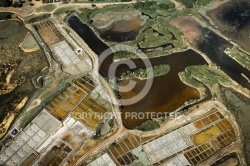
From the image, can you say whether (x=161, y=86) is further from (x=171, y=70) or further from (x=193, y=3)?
(x=193, y=3)

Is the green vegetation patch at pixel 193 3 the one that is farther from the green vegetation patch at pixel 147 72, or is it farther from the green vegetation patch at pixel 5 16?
the green vegetation patch at pixel 5 16

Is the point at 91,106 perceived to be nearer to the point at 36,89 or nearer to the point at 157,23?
the point at 36,89

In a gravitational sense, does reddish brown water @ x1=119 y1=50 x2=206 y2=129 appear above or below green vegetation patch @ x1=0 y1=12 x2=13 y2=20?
below

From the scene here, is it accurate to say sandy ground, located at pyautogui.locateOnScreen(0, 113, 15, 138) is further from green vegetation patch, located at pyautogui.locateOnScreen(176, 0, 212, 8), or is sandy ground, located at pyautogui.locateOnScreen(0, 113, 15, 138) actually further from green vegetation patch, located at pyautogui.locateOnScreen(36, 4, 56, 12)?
green vegetation patch, located at pyautogui.locateOnScreen(176, 0, 212, 8)

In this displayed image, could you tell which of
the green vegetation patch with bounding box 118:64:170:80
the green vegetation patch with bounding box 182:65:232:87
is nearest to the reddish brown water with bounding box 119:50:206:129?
the green vegetation patch with bounding box 118:64:170:80

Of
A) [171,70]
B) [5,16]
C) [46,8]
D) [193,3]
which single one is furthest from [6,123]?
[193,3]

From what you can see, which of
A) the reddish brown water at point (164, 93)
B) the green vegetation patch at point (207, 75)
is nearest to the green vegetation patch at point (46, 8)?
the reddish brown water at point (164, 93)

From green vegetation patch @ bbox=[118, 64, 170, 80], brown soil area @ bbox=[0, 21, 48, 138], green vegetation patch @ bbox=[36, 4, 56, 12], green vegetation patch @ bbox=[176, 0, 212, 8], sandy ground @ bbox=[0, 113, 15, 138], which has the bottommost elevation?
sandy ground @ bbox=[0, 113, 15, 138]

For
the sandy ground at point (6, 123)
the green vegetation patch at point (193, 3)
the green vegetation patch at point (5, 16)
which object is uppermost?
the green vegetation patch at point (193, 3)
